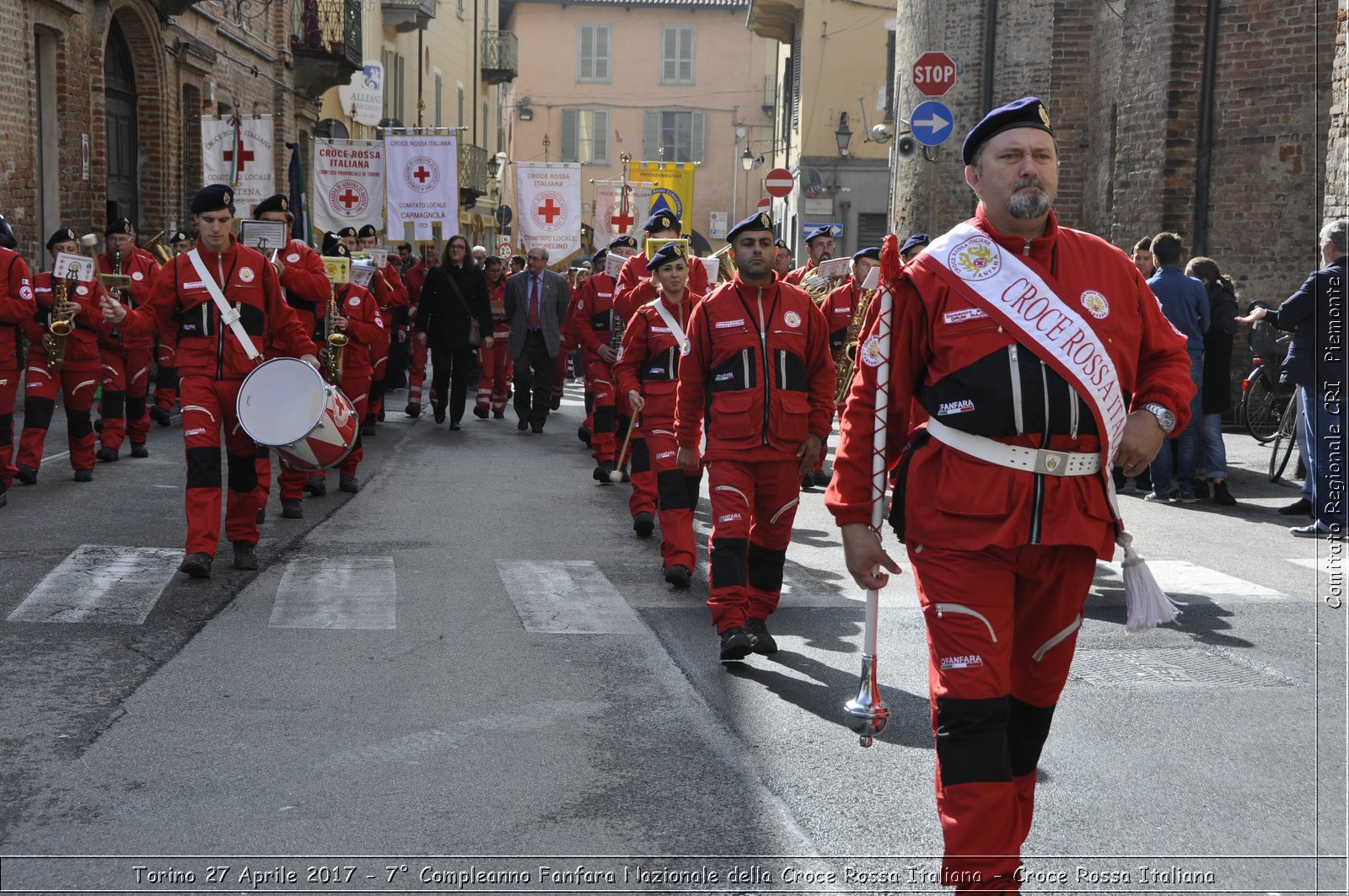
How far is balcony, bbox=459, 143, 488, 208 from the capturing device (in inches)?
1881

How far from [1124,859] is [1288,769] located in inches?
48.5

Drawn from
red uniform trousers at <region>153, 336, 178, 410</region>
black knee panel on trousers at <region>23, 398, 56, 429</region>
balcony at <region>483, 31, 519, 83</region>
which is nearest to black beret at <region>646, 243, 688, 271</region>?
black knee panel on trousers at <region>23, 398, 56, 429</region>

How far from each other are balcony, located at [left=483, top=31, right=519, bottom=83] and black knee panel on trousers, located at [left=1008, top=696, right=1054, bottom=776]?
54.9 metres

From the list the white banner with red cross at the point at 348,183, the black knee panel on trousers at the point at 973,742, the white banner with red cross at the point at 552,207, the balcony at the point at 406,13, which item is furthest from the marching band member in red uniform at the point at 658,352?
the balcony at the point at 406,13

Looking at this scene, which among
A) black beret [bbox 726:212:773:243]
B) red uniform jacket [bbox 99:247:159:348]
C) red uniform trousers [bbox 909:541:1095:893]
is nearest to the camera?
red uniform trousers [bbox 909:541:1095:893]

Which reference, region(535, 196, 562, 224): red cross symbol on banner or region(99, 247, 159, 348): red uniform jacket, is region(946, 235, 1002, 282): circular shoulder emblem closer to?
region(99, 247, 159, 348): red uniform jacket

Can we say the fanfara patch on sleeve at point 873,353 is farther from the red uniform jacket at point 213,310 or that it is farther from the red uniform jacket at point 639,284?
the red uniform jacket at point 639,284

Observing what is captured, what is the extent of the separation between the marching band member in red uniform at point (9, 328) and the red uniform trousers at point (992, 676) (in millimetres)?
8747

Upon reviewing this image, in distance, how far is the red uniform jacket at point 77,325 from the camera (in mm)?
12070

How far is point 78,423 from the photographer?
12336 millimetres

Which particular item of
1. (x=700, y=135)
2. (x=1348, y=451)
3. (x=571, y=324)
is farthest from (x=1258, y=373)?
(x=700, y=135)

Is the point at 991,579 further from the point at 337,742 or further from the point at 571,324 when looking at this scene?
the point at 571,324

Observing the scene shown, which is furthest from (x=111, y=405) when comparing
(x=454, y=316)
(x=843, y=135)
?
(x=843, y=135)

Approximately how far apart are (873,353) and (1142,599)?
96 centimetres
